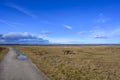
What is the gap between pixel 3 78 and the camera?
1260 cm

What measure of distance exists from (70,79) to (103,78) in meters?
2.86

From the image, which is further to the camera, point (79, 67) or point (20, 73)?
point (79, 67)

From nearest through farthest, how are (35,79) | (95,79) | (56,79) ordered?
(35,79) < (56,79) < (95,79)

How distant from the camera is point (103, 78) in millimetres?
14719

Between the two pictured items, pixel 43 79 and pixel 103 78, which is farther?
pixel 103 78

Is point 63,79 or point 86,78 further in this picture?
point 86,78

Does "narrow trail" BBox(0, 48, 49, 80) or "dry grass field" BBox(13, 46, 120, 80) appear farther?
"dry grass field" BBox(13, 46, 120, 80)

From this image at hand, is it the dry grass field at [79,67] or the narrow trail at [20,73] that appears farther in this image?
the dry grass field at [79,67]

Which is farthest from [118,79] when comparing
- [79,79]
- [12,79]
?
[12,79]

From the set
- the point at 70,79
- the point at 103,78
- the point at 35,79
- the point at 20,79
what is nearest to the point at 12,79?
the point at 20,79

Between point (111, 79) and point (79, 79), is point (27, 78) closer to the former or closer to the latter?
point (79, 79)

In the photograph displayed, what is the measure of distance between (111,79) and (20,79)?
6.79 meters

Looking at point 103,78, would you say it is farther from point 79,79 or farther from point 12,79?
point 12,79


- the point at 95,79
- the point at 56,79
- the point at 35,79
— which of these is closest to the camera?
the point at 35,79
